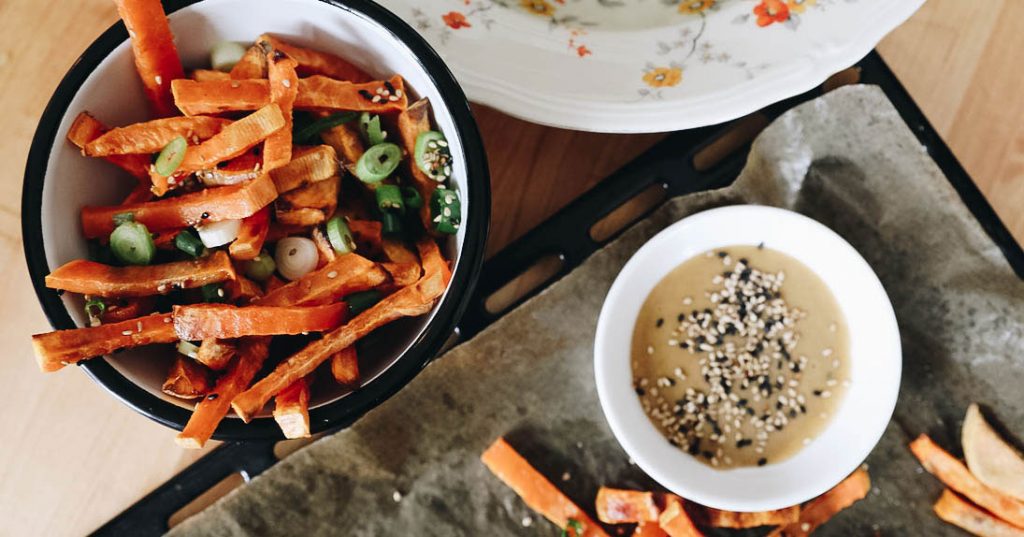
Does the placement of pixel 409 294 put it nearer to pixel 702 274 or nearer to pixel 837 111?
pixel 702 274

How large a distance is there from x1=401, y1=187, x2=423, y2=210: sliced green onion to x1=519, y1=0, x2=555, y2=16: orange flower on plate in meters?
0.38

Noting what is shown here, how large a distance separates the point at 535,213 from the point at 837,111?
494 mm

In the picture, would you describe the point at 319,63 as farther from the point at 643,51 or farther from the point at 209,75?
the point at 643,51

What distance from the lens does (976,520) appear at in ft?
4.07

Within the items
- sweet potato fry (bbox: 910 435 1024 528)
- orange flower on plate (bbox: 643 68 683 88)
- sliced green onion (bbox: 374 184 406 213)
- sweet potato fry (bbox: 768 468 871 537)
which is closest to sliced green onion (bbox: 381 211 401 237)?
sliced green onion (bbox: 374 184 406 213)

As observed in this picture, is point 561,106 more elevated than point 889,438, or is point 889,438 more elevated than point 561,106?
point 561,106

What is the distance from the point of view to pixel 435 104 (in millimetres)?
939

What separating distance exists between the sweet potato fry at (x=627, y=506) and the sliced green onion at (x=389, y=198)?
0.55 meters

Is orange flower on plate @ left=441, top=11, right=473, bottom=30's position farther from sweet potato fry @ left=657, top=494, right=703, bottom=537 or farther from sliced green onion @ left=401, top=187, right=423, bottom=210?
sweet potato fry @ left=657, top=494, right=703, bottom=537

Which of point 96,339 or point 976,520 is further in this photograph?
point 976,520

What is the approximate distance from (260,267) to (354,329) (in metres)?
0.14

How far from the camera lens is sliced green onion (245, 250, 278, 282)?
0.94 metres

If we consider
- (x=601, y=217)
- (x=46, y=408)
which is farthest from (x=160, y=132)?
(x=601, y=217)

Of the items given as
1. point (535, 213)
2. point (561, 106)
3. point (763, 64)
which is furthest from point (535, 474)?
point (763, 64)
